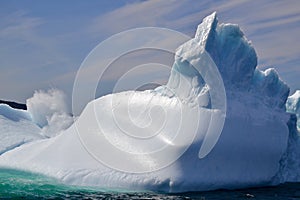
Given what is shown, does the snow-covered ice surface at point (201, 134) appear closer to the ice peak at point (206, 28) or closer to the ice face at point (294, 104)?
the ice peak at point (206, 28)

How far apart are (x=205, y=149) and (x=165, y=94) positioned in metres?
3.59

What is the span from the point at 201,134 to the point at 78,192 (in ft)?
18.5

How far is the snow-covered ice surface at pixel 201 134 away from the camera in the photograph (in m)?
18.4

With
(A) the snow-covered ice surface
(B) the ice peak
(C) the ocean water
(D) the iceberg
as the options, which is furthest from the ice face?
(D) the iceberg

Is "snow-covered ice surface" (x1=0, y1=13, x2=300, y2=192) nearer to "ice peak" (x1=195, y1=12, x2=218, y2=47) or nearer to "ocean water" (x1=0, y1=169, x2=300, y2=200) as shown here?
"ice peak" (x1=195, y1=12, x2=218, y2=47)

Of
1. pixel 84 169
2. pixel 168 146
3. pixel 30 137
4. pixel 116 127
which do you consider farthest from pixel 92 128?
pixel 30 137

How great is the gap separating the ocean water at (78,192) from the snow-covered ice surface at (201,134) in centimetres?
64

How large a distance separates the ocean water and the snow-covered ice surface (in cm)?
64

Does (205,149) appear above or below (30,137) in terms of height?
below

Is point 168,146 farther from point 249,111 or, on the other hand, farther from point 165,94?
point 249,111

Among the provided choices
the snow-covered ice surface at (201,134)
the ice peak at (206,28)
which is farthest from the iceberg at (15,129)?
the ice peak at (206,28)

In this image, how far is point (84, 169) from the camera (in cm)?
1880

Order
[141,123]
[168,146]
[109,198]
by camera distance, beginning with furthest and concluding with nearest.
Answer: [141,123]
[168,146]
[109,198]

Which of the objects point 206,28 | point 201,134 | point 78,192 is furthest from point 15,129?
point 201,134
